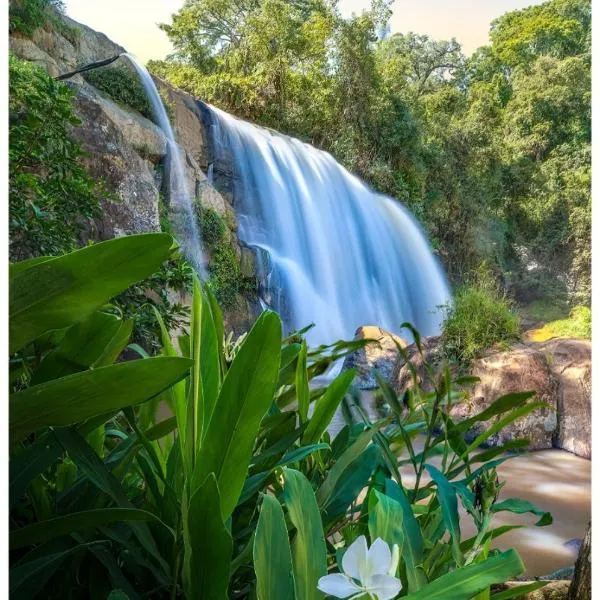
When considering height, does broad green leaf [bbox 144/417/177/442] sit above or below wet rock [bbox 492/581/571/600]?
above

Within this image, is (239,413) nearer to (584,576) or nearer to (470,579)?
(470,579)

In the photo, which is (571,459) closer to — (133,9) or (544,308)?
(544,308)

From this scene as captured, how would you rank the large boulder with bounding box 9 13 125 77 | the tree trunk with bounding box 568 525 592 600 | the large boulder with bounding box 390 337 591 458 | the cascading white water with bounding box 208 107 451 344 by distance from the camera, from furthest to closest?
1. the cascading white water with bounding box 208 107 451 344
2. the large boulder with bounding box 390 337 591 458
3. the large boulder with bounding box 9 13 125 77
4. the tree trunk with bounding box 568 525 592 600

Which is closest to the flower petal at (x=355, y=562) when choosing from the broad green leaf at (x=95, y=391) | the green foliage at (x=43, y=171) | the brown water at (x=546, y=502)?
the broad green leaf at (x=95, y=391)

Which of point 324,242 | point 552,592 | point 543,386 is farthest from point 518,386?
point 552,592

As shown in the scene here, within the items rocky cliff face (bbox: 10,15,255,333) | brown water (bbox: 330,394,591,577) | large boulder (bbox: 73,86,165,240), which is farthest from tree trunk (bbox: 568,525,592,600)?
large boulder (bbox: 73,86,165,240)

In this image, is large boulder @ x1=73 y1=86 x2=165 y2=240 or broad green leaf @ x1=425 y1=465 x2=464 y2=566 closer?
broad green leaf @ x1=425 y1=465 x2=464 y2=566

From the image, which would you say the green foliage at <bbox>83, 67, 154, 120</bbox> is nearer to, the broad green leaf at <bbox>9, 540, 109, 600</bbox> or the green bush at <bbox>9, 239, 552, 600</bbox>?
the green bush at <bbox>9, 239, 552, 600</bbox>
